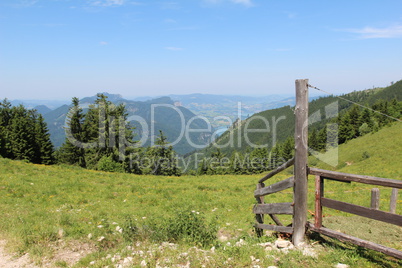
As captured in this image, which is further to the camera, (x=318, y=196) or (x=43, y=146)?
(x=43, y=146)

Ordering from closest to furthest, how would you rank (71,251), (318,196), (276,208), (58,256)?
(318,196) < (58,256) < (71,251) < (276,208)

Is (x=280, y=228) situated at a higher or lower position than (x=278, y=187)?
lower

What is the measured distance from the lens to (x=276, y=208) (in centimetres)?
724

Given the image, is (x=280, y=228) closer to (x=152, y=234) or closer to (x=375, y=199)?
(x=375, y=199)

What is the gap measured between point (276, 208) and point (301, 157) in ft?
6.43

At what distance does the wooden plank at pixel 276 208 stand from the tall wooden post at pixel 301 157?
0.29 m

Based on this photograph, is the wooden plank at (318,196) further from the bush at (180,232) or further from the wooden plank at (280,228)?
the bush at (180,232)

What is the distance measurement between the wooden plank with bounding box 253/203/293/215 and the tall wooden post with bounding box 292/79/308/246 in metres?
0.29

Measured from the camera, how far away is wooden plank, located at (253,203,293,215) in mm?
6606

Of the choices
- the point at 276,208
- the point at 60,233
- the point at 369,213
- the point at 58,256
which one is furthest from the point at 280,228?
the point at 60,233

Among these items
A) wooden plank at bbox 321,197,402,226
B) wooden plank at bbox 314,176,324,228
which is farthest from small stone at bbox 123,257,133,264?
wooden plank at bbox 321,197,402,226

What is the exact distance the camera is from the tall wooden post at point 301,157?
6.08m

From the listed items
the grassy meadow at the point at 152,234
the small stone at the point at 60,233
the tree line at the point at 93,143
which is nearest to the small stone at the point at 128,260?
the grassy meadow at the point at 152,234

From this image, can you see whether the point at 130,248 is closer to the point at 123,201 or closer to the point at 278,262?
the point at 278,262
